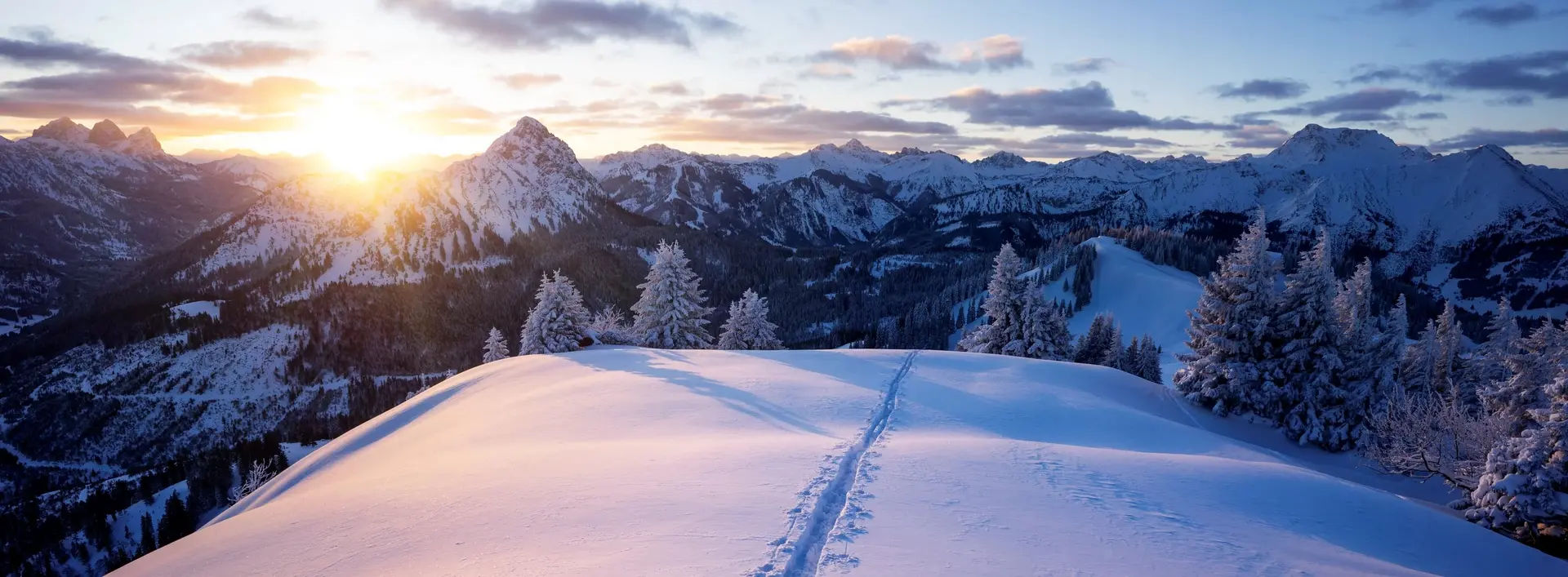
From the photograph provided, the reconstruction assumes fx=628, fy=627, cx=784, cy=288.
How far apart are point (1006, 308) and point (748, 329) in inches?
745

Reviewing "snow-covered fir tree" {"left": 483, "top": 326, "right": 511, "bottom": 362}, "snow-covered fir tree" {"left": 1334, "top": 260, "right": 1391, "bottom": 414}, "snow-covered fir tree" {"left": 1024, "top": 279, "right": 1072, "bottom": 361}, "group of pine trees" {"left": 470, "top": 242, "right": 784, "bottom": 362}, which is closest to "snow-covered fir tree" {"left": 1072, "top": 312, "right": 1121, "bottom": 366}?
"snow-covered fir tree" {"left": 1024, "top": 279, "right": 1072, "bottom": 361}

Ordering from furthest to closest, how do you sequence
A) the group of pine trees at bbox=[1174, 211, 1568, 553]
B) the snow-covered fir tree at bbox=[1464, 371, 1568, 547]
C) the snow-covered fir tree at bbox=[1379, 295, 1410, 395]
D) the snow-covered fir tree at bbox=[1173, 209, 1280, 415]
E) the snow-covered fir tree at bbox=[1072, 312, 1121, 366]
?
the snow-covered fir tree at bbox=[1072, 312, 1121, 366] → the snow-covered fir tree at bbox=[1379, 295, 1410, 395] → the snow-covered fir tree at bbox=[1173, 209, 1280, 415] → the group of pine trees at bbox=[1174, 211, 1568, 553] → the snow-covered fir tree at bbox=[1464, 371, 1568, 547]

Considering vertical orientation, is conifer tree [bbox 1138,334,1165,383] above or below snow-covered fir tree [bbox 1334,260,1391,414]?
below

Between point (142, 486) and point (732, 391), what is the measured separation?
348 feet

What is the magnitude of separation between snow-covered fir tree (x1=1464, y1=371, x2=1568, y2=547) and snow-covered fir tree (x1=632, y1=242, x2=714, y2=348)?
3920 cm

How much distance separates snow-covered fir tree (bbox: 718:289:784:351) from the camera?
4827 cm

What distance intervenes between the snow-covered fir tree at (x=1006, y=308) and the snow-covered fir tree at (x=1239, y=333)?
1276cm

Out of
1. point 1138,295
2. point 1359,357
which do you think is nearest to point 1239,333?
point 1359,357

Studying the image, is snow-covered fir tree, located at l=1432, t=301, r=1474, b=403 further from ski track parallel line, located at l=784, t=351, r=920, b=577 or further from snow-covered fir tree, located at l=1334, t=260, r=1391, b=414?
ski track parallel line, located at l=784, t=351, r=920, b=577

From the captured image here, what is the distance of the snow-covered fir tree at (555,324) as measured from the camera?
43312mm

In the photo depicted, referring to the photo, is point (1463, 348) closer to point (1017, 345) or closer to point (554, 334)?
point (1017, 345)

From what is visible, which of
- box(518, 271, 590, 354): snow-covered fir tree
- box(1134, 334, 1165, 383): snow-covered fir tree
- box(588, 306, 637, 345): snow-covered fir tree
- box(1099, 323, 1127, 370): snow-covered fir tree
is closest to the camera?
box(518, 271, 590, 354): snow-covered fir tree

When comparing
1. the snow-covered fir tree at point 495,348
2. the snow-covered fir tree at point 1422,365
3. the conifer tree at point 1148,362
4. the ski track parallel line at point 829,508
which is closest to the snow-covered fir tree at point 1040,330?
the conifer tree at point 1148,362

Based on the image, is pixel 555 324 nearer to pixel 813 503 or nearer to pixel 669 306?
pixel 669 306
